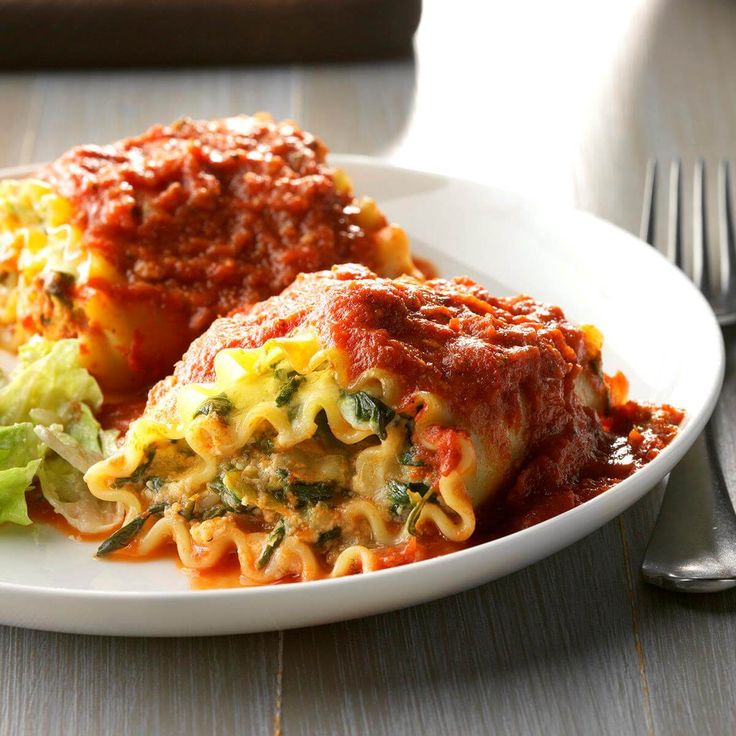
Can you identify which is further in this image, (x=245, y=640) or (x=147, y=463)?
(x=147, y=463)

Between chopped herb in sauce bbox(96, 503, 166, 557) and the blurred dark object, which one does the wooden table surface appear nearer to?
chopped herb in sauce bbox(96, 503, 166, 557)

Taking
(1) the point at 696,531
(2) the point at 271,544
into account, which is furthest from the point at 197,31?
(1) the point at 696,531

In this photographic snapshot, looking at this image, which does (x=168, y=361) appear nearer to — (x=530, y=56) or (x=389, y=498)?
(x=389, y=498)

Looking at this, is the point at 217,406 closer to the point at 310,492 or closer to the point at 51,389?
the point at 310,492

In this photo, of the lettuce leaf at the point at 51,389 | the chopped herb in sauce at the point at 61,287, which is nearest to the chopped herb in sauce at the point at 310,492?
the lettuce leaf at the point at 51,389

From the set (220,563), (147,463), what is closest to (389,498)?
(220,563)

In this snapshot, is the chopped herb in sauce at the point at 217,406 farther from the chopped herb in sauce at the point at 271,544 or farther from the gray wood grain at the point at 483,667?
the gray wood grain at the point at 483,667

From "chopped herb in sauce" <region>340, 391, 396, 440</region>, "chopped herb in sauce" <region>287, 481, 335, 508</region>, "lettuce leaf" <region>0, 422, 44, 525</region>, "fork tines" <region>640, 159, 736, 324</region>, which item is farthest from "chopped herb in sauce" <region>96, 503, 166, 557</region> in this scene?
"fork tines" <region>640, 159, 736, 324</region>

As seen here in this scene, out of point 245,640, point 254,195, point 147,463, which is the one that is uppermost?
point 254,195
